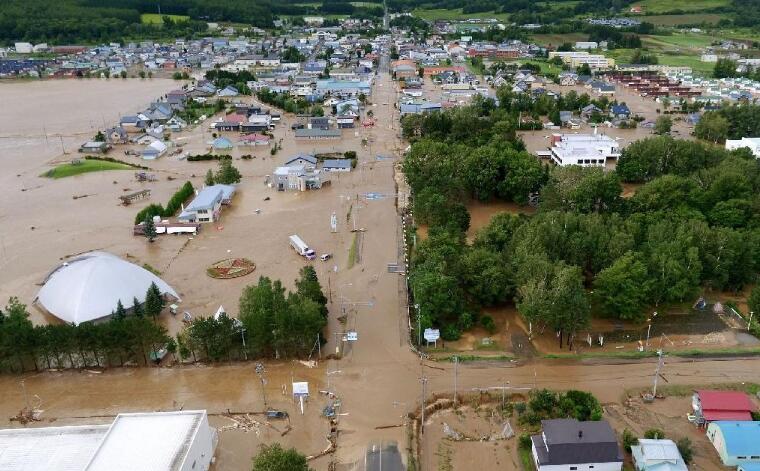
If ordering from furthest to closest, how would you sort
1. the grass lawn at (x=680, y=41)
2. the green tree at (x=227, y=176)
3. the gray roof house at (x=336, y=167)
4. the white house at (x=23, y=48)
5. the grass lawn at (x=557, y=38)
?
the grass lawn at (x=557, y=38) → the grass lawn at (x=680, y=41) → the white house at (x=23, y=48) → the gray roof house at (x=336, y=167) → the green tree at (x=227, y=176)

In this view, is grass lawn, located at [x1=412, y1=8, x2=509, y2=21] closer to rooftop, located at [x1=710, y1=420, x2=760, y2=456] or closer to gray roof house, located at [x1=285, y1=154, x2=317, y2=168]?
gray roof house, located at [x1=285, y1=154, x2=317, y2=168]

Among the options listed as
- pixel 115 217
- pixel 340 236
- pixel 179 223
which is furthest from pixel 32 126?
pixel 340 236

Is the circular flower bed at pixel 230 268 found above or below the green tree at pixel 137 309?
below

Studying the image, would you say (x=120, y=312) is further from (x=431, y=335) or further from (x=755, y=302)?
(x=755, y=302)

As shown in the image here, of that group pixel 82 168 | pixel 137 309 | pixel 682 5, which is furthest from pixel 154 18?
pixel 137 309

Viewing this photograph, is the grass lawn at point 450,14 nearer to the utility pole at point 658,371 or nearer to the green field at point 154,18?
the green field at point 154,18

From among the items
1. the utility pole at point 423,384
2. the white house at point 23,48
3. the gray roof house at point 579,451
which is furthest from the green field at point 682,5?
the gray roof house at point 579,451
